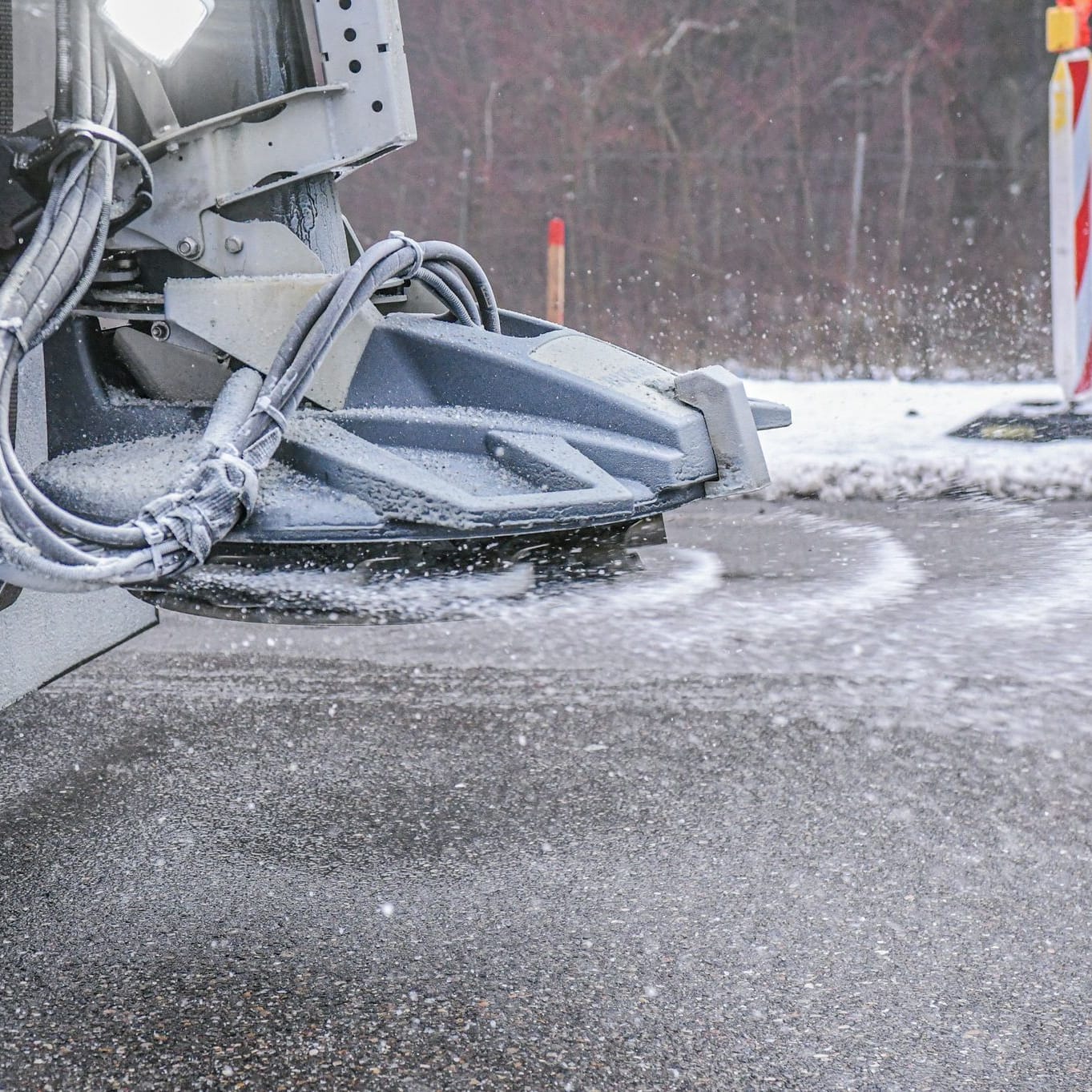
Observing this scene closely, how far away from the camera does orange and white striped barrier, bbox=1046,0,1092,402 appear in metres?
5.96

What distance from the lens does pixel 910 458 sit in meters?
5.45

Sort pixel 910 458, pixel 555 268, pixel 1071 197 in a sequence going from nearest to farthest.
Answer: pixel 910 458
pixel 1071 197
pixel 555 268

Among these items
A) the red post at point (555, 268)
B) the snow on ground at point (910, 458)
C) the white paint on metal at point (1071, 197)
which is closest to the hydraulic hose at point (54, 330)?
the snow on ground at point (910, 458)

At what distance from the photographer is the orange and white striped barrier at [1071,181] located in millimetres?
5957

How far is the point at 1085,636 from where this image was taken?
3.25m

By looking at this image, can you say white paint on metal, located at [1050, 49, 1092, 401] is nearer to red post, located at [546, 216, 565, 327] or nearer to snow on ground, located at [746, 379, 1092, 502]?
snow on ground, located at [746, 379, 1092, 502]

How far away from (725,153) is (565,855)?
1043cm

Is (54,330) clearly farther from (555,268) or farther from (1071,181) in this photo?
(555,268)

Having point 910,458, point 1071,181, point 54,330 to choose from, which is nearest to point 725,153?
point 1071,181

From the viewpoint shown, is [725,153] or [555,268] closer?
[555,268]

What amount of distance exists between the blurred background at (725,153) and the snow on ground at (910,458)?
180 inches

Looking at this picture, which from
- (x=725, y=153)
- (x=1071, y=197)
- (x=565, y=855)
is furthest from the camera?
(x=725, y=153)

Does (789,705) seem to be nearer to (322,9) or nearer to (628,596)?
(628,596)

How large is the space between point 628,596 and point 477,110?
9.07 metres
